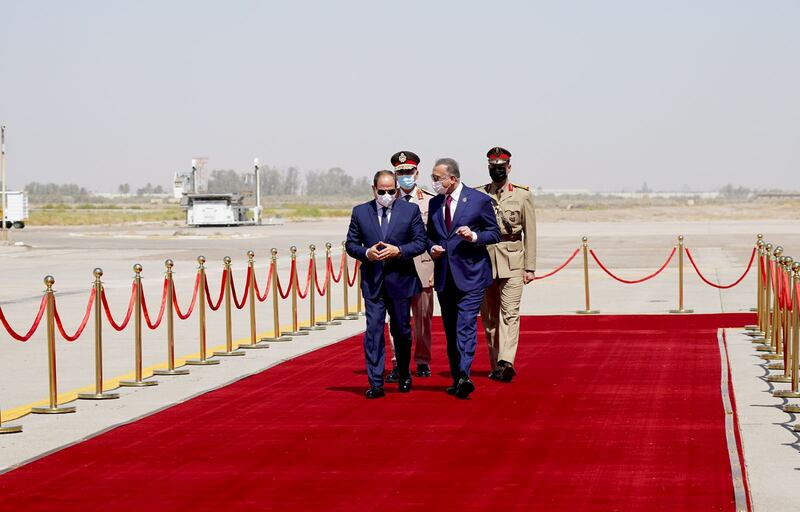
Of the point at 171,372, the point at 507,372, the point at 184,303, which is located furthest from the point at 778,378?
the point at 184,303

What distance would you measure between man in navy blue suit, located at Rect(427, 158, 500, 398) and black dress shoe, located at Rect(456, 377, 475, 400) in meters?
0.23

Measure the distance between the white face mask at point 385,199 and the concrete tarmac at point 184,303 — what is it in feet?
7.82

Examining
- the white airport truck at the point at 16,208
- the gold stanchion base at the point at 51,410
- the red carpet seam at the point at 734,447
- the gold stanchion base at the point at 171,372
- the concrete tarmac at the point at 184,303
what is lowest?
the concrete tarmac at the point at 184,303

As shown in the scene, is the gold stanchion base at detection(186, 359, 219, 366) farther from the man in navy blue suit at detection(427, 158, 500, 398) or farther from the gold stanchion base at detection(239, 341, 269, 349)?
the man in navy blue suit at detection(427, 158, 500, 398)

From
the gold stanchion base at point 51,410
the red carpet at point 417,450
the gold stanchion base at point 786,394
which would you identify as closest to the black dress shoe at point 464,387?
the red carpet at point 417,450

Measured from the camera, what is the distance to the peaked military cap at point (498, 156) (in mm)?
12078

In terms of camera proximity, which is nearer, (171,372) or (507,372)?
(507,372)

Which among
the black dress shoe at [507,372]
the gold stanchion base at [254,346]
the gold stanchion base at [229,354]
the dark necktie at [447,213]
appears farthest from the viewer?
the gold stanchion base at [254,346]

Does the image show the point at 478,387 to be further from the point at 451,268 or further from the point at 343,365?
the point at 343,365

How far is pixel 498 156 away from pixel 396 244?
4.57 ft

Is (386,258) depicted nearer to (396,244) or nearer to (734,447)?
(396,244)

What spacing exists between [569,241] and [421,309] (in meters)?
40.2

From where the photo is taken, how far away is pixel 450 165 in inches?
452

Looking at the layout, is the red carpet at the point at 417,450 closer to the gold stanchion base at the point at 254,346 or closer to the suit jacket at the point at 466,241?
the suit jacket at the point at 466,241
